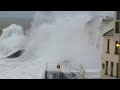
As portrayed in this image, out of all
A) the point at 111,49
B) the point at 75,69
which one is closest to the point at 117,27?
Answer: the point at 111,49

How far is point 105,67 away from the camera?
19.7 feet

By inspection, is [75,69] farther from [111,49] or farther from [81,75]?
[111,49]

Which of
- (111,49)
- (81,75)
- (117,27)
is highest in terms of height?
(117,27)

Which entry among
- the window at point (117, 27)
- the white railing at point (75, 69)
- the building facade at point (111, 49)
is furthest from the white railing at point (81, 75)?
the window at point (117, 27)

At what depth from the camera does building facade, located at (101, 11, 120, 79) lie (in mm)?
5821

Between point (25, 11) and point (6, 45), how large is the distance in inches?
28.4

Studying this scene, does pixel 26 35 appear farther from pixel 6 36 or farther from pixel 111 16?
pixel 111 16

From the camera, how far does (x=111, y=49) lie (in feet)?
19.7

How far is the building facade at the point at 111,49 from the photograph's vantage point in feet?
19.1

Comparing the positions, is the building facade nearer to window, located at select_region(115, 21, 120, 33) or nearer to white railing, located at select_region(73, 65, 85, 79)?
window, located at select_region(115, 21, 120, 33)

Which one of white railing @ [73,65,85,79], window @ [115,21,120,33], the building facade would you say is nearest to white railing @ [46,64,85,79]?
white railing @ [73,65,85,79]

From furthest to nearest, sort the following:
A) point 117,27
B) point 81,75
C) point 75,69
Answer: point 117,27, point 75,69, point 81,75
